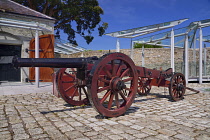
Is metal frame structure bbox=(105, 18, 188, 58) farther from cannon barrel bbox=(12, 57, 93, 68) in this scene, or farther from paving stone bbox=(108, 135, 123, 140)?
paving stone bbox=(108, 135, 123, 140)

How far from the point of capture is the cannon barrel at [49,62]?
308cm

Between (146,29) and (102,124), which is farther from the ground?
(146,29)

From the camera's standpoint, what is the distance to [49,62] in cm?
324

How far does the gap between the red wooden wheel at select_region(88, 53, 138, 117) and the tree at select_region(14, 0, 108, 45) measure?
17235 mm

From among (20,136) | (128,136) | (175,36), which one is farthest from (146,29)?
(20,136)

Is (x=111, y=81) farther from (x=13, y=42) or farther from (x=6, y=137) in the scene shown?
(x=13, y=42)

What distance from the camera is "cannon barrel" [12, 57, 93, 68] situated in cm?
308

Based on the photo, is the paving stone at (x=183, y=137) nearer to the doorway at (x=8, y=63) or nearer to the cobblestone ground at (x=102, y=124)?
the cobblestone ground at (x=102, y=124)

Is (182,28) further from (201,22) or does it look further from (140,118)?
(140,118)

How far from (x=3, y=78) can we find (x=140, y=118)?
10212 millimetres

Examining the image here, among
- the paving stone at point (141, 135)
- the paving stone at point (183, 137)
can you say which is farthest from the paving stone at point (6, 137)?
the paving stone at point (183, 137)

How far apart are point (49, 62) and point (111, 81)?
1256mm

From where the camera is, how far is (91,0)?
21750 mm

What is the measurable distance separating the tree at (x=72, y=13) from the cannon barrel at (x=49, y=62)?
1732 centimetres
